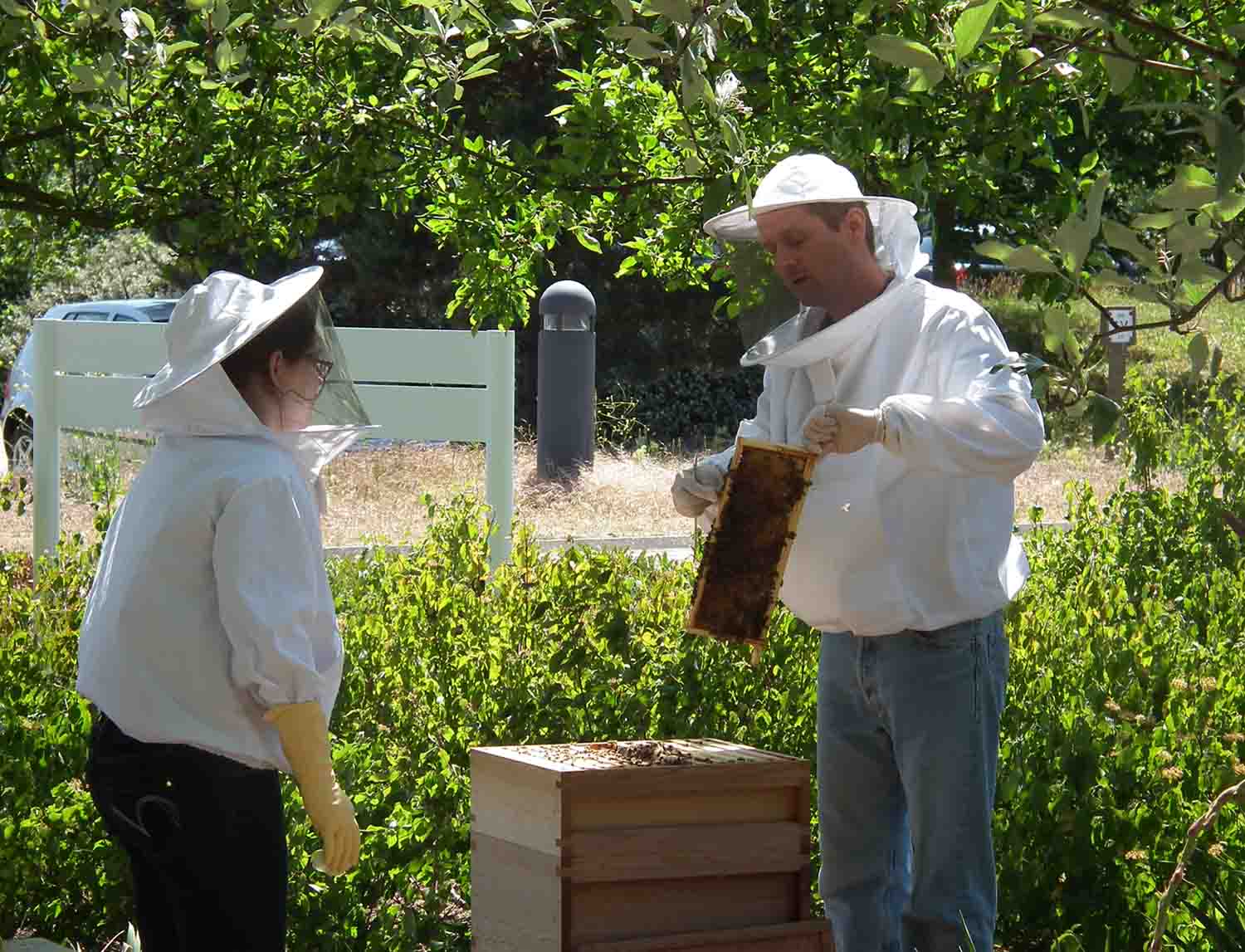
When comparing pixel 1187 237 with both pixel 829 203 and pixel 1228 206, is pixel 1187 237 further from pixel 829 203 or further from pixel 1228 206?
pixel 829 203

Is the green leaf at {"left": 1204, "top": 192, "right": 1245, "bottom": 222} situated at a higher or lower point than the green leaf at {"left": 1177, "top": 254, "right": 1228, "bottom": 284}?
Result: higher

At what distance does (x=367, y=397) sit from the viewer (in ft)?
20.5

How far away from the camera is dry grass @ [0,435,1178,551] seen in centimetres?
1163

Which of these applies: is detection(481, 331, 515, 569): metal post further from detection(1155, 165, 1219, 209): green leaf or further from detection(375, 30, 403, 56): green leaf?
detection(1155, 165, 1219, 209): green leaf

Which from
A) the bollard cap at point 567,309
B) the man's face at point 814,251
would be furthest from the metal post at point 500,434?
the bollard cap at point 567,309

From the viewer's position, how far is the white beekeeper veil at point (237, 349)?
97.1 inches

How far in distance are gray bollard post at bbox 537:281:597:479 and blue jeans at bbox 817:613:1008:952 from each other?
947cm

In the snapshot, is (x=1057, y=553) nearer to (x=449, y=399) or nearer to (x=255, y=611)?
(x=449, y=399)

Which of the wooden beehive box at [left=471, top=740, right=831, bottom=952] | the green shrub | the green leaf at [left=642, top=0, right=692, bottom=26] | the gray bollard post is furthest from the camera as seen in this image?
the green shrub

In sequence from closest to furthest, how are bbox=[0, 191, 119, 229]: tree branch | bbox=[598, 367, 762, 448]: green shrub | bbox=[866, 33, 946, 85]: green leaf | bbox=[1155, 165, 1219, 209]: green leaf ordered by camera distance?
bbox=[1155, 165, 1219, 209]: green leaf
bbox=[866, 33, 946, 85]: green leaf
bbox=[0, 191, 119, 229]: tree branch
bbox=[598, 367, 762, 448]: green shrub

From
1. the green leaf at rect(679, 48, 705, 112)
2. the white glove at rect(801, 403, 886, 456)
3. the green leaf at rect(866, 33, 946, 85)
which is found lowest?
the white glove at rect(801, 403, 886, 456)

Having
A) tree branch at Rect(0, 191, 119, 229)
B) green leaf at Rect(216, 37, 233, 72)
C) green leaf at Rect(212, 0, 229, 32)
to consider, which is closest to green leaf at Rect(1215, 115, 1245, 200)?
green leaf at Rect(212, 0, 229, 32)

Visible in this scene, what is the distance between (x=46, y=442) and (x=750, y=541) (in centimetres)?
511

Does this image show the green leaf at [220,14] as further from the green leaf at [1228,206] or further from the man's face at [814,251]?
the green leaf at [1228,206]
